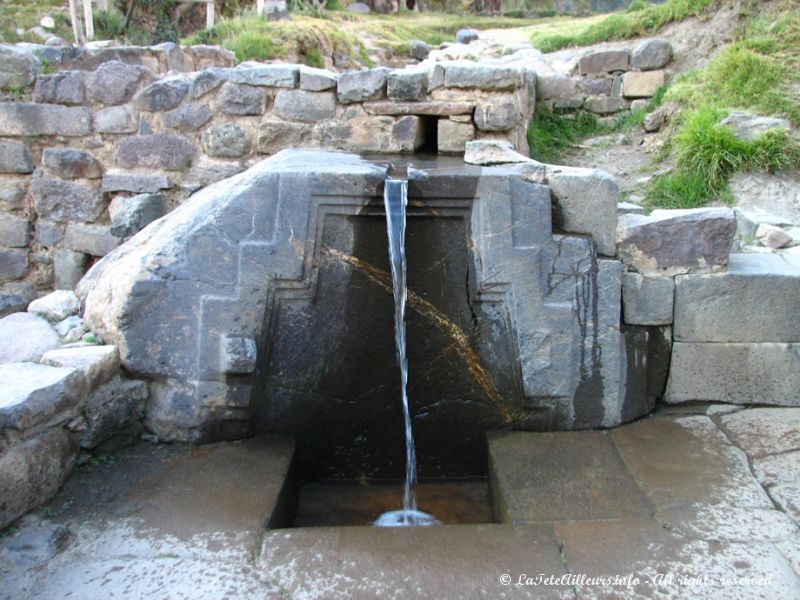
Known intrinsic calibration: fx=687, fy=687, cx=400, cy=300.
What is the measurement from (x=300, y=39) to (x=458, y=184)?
534 centimetres

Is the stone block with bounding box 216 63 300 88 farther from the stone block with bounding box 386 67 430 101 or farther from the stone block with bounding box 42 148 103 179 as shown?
the stone block with bounding box 42 148 103 179

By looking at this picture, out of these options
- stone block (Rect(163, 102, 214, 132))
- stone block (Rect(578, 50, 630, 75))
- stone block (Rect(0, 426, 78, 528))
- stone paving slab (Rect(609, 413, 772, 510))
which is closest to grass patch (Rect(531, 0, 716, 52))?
stone block (Rect(578, 50, 630, 75))

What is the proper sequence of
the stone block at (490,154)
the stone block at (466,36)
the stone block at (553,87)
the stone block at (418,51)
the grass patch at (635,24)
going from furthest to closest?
1. the stone block at (466,36)
2. the stone block at (418,51)
3. the grass patch at (635,24)
4. the stone block at (553,87)
5. the stone block at (490,154)

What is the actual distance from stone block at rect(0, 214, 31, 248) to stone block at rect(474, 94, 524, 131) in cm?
332

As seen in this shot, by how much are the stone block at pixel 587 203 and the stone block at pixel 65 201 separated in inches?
132

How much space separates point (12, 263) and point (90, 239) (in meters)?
0.66

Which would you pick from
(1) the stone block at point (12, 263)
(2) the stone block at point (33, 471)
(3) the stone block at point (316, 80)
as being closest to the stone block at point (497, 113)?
(3) the stone block at point (316, 80)

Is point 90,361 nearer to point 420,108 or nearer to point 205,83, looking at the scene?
point 205,83

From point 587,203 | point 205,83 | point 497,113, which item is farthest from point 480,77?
point 205,83

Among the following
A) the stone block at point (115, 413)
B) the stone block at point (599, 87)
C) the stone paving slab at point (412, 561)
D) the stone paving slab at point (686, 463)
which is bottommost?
the stone paving slab at point (412, 561)

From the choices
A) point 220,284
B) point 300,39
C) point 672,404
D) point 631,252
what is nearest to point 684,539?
point 672,404

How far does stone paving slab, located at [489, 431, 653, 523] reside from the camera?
2.42 m

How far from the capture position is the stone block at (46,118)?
467cm

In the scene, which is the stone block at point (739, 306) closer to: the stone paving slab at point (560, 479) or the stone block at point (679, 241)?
the stone block at point (679, 241)
